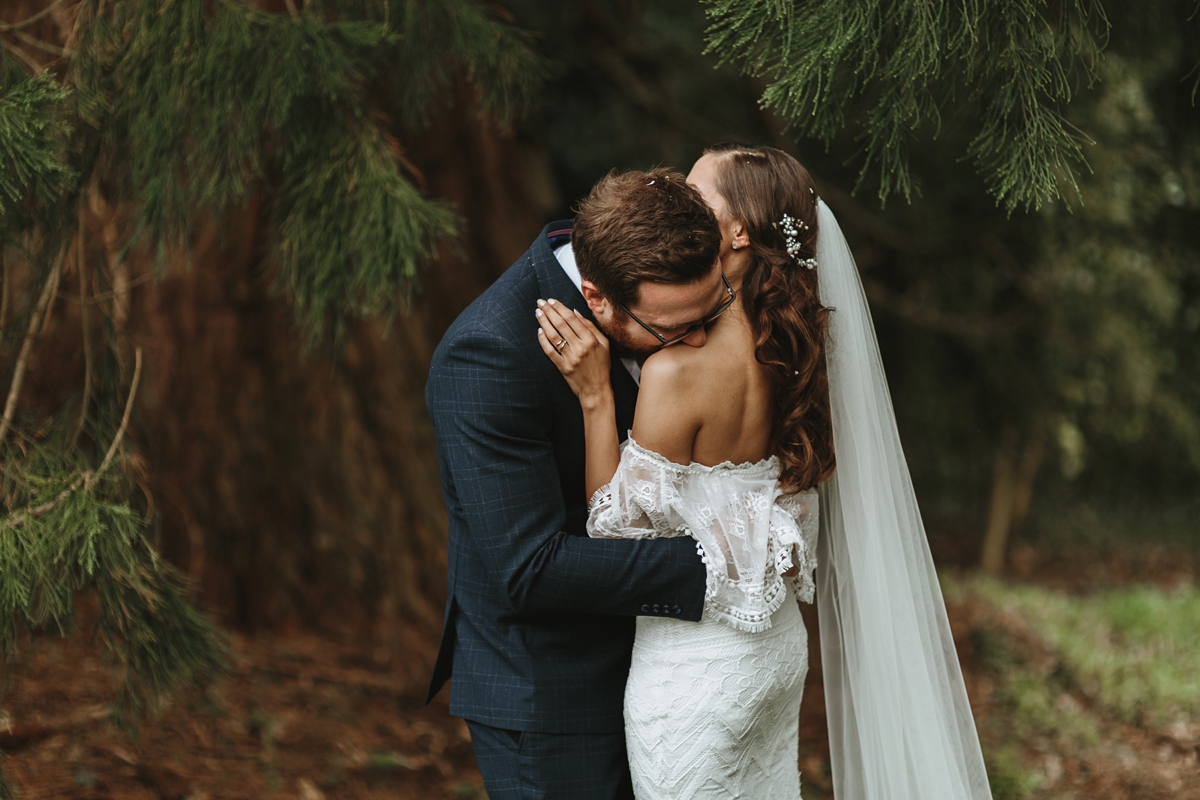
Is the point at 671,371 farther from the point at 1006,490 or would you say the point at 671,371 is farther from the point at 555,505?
the point at 1006,490

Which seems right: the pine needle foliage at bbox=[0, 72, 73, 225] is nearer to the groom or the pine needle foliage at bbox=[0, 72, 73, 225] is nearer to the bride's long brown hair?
the groom

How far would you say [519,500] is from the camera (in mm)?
2012

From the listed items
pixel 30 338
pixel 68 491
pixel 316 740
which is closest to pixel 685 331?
pixel 68 491

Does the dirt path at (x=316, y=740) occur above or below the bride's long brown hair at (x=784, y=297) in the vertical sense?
below

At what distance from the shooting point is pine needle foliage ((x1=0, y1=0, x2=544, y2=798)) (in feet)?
7.88

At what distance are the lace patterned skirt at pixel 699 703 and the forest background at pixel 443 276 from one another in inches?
40.8

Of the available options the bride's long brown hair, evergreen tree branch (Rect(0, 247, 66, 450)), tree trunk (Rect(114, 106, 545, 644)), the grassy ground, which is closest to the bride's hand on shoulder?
the bride's long brown hair

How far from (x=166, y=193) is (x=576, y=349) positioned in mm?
1262

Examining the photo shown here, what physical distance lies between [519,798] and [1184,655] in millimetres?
4749

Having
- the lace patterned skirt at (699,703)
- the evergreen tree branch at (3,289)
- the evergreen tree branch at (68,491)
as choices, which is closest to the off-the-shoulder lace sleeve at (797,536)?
the lace patterned skirt at (699,703)

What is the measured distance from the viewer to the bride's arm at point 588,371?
→ 2.06 m

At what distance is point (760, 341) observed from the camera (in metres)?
2.09

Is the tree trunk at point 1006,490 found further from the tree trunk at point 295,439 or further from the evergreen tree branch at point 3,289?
the evergreen tree branch at point 3,289

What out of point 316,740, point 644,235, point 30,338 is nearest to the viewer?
point 644,235
